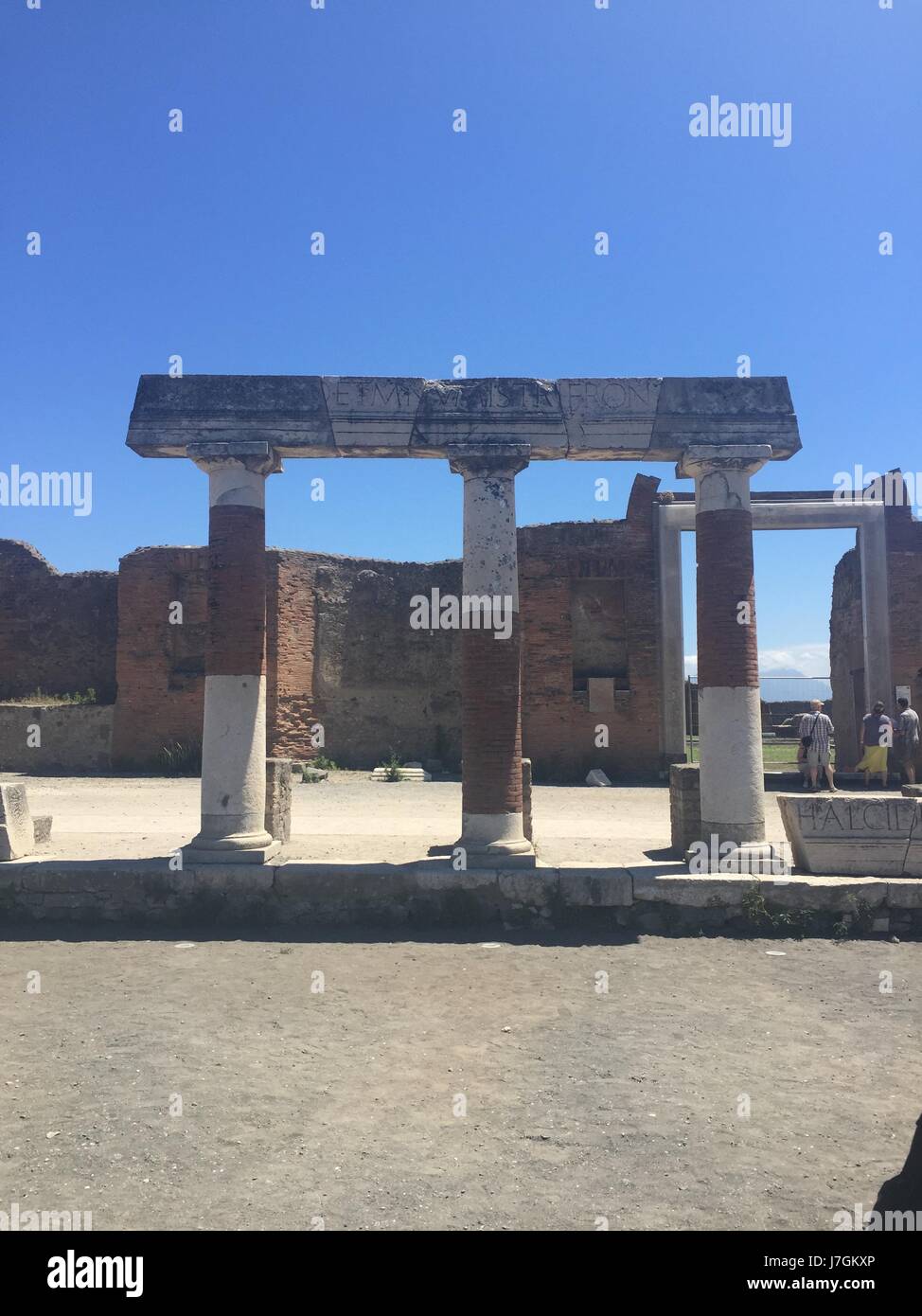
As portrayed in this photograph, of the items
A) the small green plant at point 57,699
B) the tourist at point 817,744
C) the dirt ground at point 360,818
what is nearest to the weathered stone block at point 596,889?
the dirt ground at point 360,818

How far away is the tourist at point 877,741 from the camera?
14344 millimetres

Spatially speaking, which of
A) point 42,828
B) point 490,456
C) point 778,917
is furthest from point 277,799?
point 778,917

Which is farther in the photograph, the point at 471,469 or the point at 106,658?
the point at 106,658

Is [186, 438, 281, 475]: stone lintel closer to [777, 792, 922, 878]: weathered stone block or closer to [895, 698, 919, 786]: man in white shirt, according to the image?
[777, 792, 922, 878]: weathered stone block

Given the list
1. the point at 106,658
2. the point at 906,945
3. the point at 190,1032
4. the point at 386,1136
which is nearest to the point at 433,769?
the point at 106,658

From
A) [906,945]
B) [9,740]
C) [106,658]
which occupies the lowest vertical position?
[906,945]

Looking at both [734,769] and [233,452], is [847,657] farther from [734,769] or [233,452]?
[233,452]

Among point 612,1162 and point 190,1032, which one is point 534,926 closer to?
point 190,1032

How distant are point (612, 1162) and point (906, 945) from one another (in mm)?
4399

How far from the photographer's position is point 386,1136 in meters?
4.14

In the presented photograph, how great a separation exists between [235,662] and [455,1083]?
4607mm

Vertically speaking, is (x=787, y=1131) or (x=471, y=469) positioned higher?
(x=471, y=469)

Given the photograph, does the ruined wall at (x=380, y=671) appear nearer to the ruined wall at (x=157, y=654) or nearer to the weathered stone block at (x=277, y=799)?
the ruined wall at (x=157, y=654)
